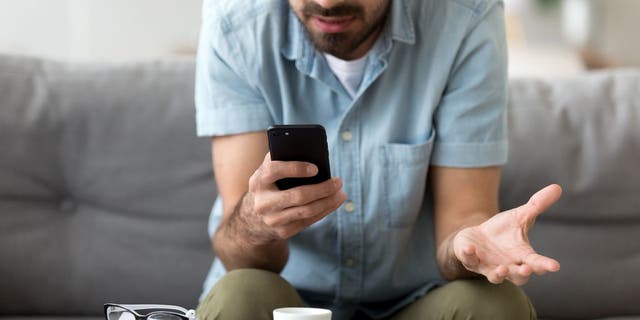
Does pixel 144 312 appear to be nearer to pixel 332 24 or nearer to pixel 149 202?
pixel 332 24

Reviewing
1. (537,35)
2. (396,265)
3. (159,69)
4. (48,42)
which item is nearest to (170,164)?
(159,69)

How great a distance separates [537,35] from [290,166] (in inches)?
133

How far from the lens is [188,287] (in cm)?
177

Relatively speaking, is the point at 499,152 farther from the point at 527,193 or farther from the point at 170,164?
the point at 170,164

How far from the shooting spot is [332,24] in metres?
1.39

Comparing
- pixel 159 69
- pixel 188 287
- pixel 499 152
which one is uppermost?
pixel 159 69

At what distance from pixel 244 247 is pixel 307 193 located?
0.77 ft

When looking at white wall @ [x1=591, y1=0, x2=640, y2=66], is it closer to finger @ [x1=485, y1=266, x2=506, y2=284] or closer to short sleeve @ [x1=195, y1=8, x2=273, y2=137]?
short sleeve @ [x1=195, y1=8, x2=273, y2=137]

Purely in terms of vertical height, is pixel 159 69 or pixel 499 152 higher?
pixel 159 69

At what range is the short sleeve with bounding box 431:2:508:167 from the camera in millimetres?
1444

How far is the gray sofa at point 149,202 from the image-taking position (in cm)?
175

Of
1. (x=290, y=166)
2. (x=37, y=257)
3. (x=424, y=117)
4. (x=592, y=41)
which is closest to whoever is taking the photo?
(x=290, y=166)

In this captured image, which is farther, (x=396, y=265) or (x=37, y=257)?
(x=37, y=257)

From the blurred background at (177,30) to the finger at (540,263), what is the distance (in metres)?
2.22
